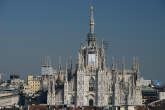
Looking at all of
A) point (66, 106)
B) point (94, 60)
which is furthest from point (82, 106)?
point (94, 60)

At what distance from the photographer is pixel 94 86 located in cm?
14850

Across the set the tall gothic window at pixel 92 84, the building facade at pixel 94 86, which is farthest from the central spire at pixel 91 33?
the tall gothic window at pixel 92 84

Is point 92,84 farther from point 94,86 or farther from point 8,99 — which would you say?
point 8,99

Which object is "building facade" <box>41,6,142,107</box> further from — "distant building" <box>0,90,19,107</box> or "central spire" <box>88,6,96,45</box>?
"distant building" <box>0,90,19,107</box>

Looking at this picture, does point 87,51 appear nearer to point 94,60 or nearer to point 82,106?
point 94,60

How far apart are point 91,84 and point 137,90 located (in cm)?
1245

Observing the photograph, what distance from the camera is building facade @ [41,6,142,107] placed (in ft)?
481

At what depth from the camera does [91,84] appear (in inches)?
5851

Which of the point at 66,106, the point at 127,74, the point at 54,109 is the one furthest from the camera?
the point at 127,74

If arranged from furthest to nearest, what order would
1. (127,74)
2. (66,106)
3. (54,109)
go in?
(127,74) → (66,106) → (54,109)

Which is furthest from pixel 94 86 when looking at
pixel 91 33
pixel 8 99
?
pixel 8 99

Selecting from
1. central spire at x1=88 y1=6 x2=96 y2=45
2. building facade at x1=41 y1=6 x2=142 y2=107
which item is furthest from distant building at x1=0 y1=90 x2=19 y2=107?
central spire at x1=88 y1=6 x2=96 y2=45

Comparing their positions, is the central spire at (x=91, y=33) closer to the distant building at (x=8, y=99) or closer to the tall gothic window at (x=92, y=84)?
the tall gothic window at (x=92, y=84)

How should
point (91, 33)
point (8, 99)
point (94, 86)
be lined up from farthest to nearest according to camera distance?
point (8, 99) → point (91, 33) → point (94, 86)
